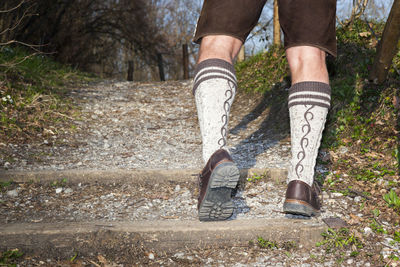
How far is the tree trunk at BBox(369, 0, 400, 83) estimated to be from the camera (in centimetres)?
275

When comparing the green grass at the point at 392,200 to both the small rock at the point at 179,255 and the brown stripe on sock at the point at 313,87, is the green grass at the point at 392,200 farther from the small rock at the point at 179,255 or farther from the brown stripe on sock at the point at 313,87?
the small rock at the point at 179,255

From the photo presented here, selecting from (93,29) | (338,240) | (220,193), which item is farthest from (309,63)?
(93,29)

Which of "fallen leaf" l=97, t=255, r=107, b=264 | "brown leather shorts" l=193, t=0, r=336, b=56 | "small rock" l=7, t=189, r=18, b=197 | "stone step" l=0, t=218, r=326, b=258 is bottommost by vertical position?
"fallen leaf" l=97, t=255, r=107, b=264

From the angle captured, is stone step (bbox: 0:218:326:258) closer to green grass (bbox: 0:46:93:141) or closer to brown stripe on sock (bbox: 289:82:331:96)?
brown stripe on sock (bbox: 289:82:331:96)

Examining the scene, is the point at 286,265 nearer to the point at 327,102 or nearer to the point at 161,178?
the point at 327,102

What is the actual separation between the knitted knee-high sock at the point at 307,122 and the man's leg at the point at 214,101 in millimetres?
340

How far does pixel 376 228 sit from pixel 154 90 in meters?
4.91

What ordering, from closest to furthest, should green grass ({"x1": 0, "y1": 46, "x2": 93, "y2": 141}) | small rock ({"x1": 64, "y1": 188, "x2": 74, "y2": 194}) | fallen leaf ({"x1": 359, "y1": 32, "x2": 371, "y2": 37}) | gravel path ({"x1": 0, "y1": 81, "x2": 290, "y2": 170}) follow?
small rock ({"x1": 64, "y1": 188, "x2": 74, "y2": 194}) < gravel path ({"x1": 0, "y1": 81, "x2": 290, "y2": 170}) < green grass ({"x1": 0, "y1": 46, "x2": 93, "y2": 141}) < fallen leaf ({"x1": 359, "y1": 32, "x2": 371, "y2": 37})

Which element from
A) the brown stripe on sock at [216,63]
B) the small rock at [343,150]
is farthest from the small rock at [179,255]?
the small rock at [343,150]

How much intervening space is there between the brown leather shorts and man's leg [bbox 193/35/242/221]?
5cm

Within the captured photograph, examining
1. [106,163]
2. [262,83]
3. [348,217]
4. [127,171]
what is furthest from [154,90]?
[348,217]

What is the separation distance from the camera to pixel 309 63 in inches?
64.6

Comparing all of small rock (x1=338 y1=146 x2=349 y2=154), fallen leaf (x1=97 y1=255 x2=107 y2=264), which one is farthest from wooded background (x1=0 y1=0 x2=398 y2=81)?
fallen leaf (x1=97 y1=255 x2=107 y2=264)

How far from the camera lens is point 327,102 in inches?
65.2
